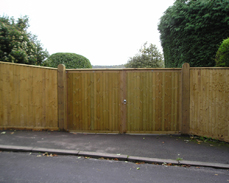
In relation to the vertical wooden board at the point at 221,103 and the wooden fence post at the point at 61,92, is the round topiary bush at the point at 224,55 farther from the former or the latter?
the wooden fence post at the point at 61,92

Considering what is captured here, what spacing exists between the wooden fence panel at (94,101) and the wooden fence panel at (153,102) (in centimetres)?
47

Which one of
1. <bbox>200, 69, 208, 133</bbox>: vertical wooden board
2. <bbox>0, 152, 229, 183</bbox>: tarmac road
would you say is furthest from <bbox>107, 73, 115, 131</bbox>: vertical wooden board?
Result: <bbox>200, 69, 208, 133</bbox>: vertical wooden board

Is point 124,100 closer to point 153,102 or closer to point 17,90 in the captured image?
point 153,102

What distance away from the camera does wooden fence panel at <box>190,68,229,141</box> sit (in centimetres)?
557

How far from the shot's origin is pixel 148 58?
27984mm

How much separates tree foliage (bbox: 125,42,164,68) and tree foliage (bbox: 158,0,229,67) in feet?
62.2

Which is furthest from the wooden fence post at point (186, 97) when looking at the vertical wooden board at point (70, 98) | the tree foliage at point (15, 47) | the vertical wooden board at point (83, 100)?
the tree foliage at point (15, 47)

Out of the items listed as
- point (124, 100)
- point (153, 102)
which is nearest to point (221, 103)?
point (153, 102)

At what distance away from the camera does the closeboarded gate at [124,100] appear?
6.18 m

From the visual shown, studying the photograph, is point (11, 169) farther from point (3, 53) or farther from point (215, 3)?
point (215, 3)

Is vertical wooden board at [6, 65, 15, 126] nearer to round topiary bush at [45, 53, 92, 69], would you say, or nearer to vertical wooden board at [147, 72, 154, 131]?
round topiary bush at [45, 53, 92, 69]

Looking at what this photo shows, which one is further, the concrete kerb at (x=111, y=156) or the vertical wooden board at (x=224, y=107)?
the vertical wooden board at (x=224, y=107)

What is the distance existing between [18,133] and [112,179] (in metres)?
4.24

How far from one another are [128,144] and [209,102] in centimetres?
285
